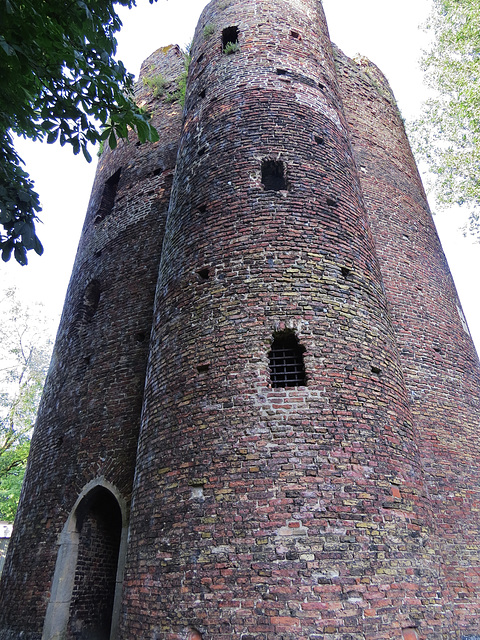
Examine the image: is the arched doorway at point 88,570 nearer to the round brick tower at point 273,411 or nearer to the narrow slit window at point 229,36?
the round brick tower at point 273,411

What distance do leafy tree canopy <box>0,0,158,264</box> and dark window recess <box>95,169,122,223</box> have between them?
8.99 meters

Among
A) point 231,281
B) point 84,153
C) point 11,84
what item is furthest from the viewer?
point 231,281

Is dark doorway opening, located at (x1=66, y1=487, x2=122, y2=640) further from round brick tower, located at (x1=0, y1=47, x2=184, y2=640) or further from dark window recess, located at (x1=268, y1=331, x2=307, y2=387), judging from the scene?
dark window recess, located at (x1=268, y1=331, x2=307, y2=387)

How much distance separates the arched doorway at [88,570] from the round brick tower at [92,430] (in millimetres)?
18

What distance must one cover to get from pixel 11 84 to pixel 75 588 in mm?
8566

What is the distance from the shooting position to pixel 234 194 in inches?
309

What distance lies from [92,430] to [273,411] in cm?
545

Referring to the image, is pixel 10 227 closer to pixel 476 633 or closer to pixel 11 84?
pixel 11 84

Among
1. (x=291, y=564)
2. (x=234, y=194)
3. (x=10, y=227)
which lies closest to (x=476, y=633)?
(x=291, y=564)

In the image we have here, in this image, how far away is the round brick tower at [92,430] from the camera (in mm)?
8648

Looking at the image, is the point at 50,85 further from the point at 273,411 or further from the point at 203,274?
the point at 273,411

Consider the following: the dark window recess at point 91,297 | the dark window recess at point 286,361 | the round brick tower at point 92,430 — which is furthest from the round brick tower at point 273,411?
the dark window recess at point 91,297

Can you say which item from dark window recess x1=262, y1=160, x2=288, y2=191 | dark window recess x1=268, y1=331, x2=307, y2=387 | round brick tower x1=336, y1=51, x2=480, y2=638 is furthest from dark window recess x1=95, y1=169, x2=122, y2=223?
dark window recess x1=268, y1=331, x2=307, y2=387

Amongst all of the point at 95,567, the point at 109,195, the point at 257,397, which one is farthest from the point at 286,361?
the point at 109,195
